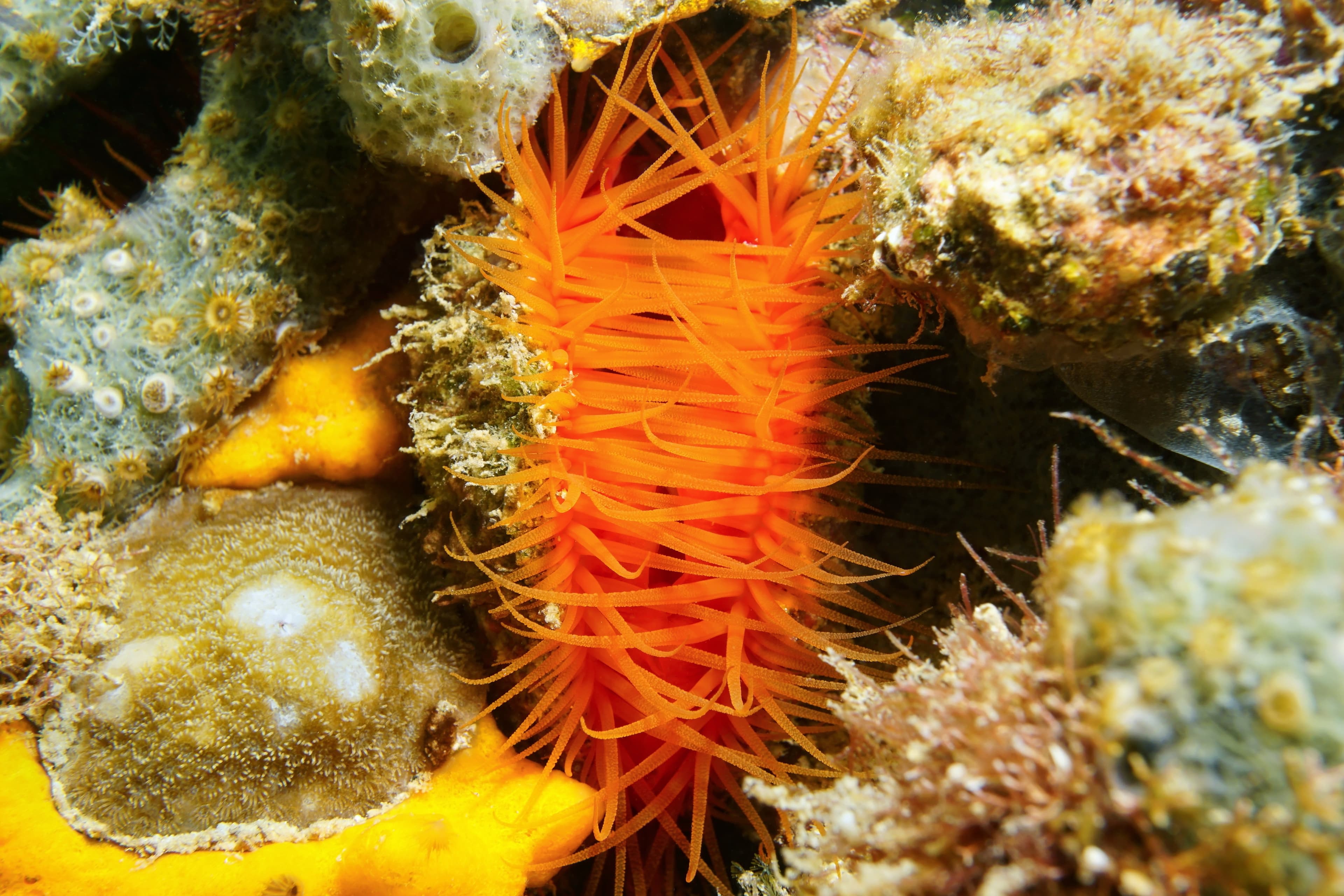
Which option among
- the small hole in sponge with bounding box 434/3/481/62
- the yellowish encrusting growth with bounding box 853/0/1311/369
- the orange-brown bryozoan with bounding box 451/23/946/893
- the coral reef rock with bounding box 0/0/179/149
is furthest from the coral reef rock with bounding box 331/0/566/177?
the yellowish encrusting growth with bounding box 853/0/1311/369

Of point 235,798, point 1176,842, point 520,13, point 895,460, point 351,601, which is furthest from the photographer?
point 895,460

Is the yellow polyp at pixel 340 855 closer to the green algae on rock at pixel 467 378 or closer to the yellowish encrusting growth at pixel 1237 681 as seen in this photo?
the green algae on rock at pixel 467 378

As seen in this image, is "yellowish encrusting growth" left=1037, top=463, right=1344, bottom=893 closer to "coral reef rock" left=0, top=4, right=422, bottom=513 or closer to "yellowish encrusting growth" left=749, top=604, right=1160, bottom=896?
"yellowish encrusting growth" left=749, top=604, right=1160, bottom=896

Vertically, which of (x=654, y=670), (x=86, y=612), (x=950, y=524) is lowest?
(x=86, y=612)

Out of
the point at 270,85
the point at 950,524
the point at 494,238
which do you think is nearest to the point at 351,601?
the point at 494,238

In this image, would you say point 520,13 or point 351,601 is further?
point 351,601

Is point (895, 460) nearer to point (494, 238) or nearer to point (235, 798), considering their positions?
point (494, 238)

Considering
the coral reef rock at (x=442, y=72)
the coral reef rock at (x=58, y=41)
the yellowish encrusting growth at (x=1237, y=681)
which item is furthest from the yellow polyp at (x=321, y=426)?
the yellowish encrusting growth at (x=1237, y=681)
